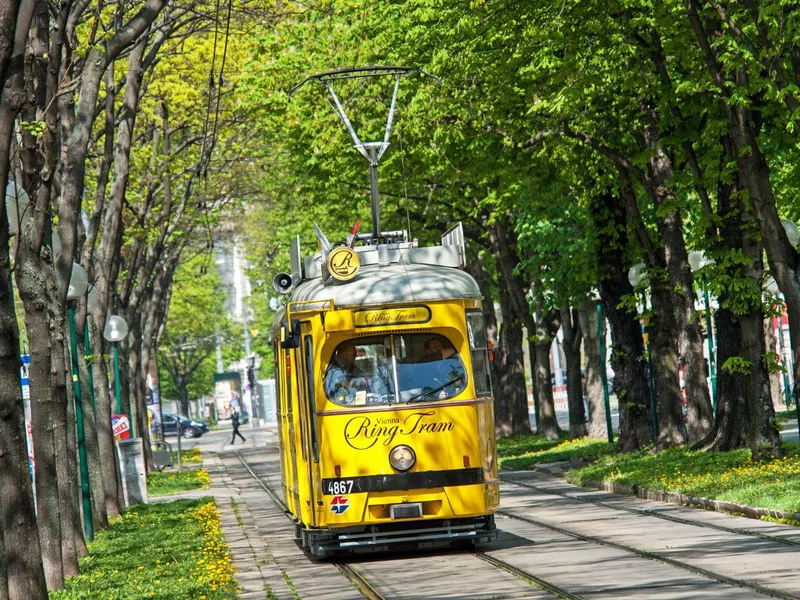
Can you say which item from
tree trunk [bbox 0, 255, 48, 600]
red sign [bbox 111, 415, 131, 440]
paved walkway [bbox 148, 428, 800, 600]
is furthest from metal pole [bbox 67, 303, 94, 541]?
Answer: tree trunk [bbox 0, 255, 48, 600]

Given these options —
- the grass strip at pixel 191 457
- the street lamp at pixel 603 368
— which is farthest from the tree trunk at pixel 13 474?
the grass strip at pixel 191 457

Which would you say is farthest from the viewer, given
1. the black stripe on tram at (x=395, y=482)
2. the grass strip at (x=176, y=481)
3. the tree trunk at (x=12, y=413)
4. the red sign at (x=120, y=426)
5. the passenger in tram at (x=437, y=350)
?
the grass strip at (x=176, y=481)

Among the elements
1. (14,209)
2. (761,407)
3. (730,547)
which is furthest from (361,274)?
(761,407)

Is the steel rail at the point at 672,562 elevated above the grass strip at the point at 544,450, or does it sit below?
below

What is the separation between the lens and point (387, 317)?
51.7ft

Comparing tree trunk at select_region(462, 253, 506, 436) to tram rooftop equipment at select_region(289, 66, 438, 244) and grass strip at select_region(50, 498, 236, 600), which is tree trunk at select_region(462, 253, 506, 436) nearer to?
tram rooftop equipment at select_region(289, 66, 438, 244)

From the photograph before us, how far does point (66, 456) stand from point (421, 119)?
42.7 ft

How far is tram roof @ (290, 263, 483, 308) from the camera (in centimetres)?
1582

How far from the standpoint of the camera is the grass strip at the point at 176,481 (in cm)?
3375

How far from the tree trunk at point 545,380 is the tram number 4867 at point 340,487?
23.6 meters

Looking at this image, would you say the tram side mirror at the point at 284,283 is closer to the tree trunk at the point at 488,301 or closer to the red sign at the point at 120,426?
the red sign at the point at 120,426

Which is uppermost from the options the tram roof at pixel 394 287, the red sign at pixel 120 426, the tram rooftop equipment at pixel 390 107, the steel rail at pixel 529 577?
the tram rooftop equipment at pixel 390 107

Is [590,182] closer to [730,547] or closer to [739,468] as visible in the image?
[739,468]

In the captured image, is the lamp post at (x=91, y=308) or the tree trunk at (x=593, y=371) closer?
the lamp post at (x=91, y=308)
